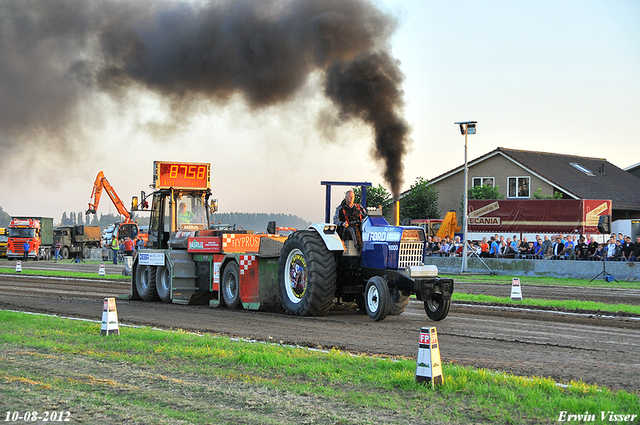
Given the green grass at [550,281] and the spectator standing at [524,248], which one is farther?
the spectator standing at [524,248]

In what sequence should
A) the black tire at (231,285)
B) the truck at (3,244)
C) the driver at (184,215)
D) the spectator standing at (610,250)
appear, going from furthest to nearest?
the truck at (3,244)
the spectator standing at (610,250)
the driver at (184,215)
the black tire at (231,285)

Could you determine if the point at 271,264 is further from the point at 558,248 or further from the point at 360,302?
the point at 558,248

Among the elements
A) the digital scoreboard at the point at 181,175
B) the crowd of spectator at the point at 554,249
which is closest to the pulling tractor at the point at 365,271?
the digital scoreboard at the point at 181,175

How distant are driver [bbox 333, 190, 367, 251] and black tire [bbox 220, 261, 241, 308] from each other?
123 inches

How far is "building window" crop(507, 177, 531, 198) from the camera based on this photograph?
154 feet

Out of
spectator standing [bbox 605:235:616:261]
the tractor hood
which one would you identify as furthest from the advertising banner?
the tractor hood

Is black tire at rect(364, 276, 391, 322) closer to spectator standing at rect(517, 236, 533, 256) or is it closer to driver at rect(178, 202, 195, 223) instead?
driver at rect(178, 202, 195, 223)

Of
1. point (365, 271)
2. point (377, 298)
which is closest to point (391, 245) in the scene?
point (365, 271)

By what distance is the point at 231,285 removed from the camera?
1588 cm

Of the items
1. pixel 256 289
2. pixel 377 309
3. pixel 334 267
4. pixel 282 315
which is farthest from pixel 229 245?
pixel 377 309

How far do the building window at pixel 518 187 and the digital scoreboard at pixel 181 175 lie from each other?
33.0 metres

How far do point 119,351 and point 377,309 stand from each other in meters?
4.80

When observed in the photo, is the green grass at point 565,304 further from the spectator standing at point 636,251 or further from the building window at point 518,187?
the building window at point 518,187

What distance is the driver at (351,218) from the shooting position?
13.3 meters
